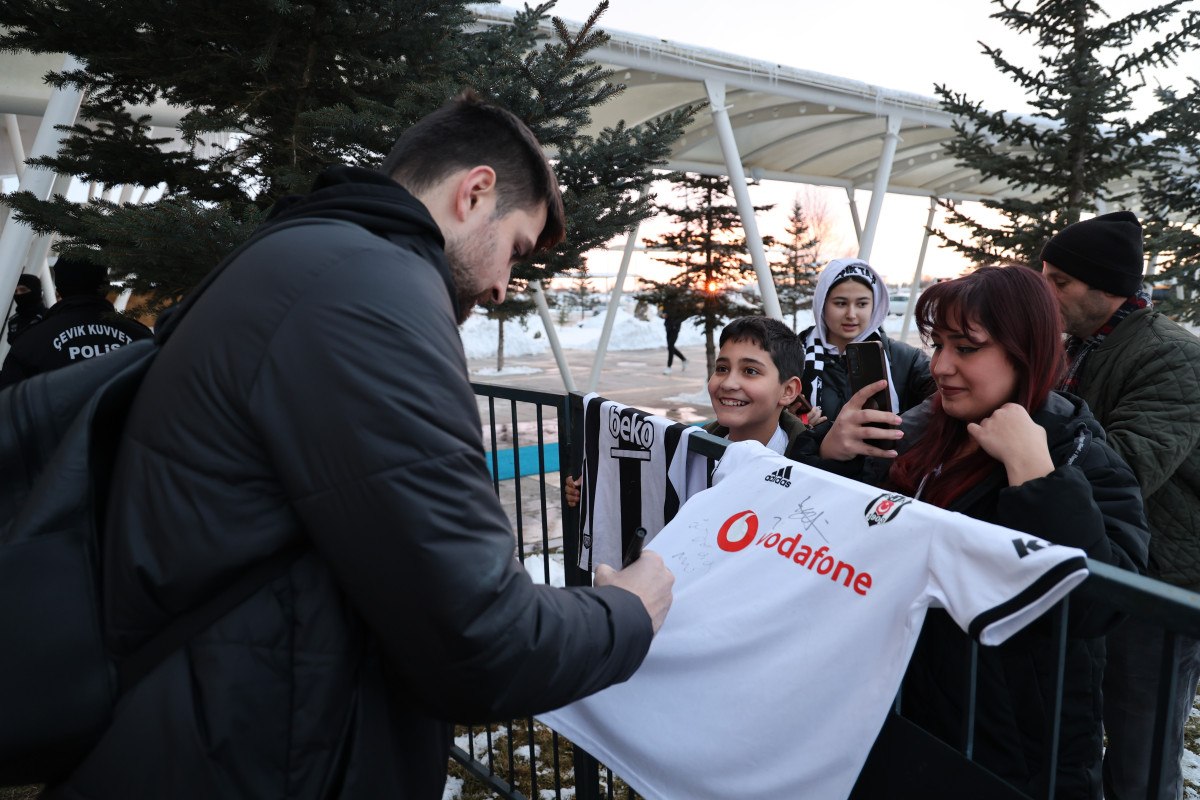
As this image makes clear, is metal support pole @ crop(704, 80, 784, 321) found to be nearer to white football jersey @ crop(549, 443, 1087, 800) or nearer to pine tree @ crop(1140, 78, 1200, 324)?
pine tree @ crop(1140, 78, 1200, 324)

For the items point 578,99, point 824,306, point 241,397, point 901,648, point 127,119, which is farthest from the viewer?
point 127,119

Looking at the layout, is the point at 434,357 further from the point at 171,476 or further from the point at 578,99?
the point at 578,99

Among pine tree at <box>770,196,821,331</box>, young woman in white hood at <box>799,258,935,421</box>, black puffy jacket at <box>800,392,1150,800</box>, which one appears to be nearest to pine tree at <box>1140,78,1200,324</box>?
young woman in white hood at <box>799,258,935,421</box>

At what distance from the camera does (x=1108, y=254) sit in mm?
2773

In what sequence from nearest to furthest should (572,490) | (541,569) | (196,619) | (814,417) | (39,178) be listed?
(196,619) → (572,490) → (814,417) → (39,178) → (541,569)

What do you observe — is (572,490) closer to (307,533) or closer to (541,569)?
(307,533)

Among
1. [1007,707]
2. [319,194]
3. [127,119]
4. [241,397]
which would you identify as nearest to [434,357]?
[241,397]

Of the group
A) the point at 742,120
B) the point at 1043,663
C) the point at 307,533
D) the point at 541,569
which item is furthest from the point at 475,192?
the point at 742,120

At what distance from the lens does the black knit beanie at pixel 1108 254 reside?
9.11ft

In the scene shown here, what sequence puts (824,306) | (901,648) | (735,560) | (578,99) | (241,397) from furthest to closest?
1. (578,99)
2. (824,306)
3. (735,560)
4. (901,648)
5. (241,397)

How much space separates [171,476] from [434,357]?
42cm

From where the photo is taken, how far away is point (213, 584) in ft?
3.66

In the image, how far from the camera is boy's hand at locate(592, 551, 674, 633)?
1.47 metres

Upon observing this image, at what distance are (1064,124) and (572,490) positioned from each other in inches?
342
